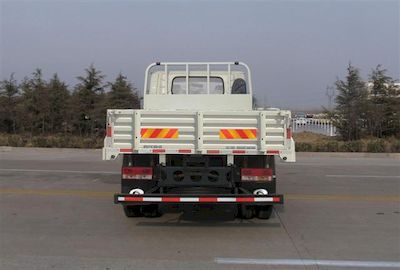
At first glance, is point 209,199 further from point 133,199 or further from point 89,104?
point 89,104

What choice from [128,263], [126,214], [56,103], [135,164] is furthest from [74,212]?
[56,103]

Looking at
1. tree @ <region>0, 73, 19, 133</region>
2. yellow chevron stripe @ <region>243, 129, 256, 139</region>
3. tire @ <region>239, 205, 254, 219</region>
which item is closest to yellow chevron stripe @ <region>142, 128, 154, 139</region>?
yellow chevron stripe @ <region>243, 129, 256, 139</region>

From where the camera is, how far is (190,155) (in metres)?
7.22

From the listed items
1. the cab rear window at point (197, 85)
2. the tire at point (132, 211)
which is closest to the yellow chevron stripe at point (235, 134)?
the tire at point (132, 211)

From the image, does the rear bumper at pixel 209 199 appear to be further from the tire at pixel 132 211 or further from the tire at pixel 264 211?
the tire at pixel 132 211

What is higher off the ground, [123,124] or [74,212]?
[123,124]

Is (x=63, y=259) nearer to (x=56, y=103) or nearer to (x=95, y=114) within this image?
(x=95, y=114)

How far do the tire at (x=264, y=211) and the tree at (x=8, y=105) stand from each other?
25.1 meters

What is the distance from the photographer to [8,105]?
30.0 meters

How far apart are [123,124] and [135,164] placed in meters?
0.74


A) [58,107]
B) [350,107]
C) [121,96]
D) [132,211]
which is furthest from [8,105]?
[132,211]

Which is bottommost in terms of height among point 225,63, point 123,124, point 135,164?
point 135,164

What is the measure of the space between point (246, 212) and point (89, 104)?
75.2ft

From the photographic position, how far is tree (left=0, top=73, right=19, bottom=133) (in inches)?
1176
